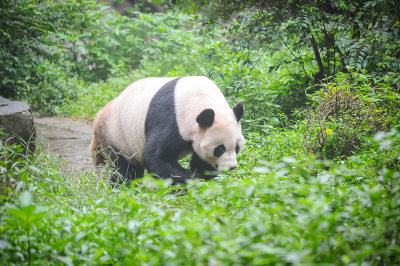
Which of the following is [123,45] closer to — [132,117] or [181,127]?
[132,117]

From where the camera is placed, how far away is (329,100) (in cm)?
379

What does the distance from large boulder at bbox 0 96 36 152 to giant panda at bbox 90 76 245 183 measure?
0.77 metres

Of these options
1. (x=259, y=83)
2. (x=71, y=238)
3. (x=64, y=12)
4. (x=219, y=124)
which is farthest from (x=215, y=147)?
(x=64, y=12)

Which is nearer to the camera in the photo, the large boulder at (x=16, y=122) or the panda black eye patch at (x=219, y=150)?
the panda black eye patch at (x=219, y=150)

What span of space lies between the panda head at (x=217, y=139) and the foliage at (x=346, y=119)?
2.31ft

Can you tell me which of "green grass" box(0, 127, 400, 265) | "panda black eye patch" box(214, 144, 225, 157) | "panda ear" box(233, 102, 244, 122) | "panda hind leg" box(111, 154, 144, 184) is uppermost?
"panda ear" box(233, 102, 244, 122)

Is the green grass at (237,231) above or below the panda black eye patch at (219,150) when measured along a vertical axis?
above

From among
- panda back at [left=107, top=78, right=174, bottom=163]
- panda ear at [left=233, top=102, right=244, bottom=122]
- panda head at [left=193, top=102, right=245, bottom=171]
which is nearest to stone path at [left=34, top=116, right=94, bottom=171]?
panda back at [left=107, top=78, right=174, bottom=163]

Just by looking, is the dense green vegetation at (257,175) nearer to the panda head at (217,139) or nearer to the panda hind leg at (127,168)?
the panda head at (217,139)

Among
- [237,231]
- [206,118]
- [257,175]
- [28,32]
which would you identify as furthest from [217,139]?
[28,32]

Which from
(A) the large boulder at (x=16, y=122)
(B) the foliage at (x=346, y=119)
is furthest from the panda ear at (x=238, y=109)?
(A) the large boulder at (x=16, y=122)

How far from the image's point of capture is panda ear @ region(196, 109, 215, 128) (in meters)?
3.41

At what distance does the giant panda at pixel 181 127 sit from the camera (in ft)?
11.6

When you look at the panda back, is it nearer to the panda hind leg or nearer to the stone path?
the panda hind leg
